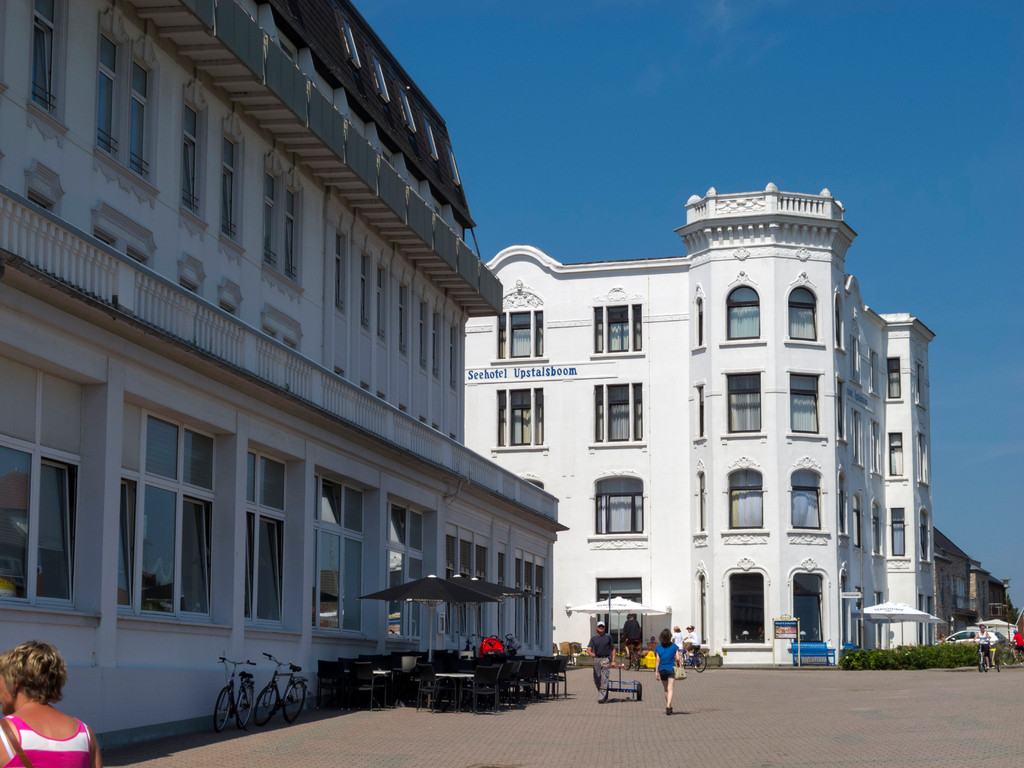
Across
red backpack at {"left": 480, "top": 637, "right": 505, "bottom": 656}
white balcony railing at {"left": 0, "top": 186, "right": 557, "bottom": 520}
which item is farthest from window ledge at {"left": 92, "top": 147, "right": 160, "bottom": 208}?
red backpack at {"left": 480, "top": 637, "right": 505, "bottom": 656}

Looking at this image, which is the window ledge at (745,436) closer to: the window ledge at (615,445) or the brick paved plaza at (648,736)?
the window ledge at (615,445)

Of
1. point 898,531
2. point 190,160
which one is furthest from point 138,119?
point 898,531

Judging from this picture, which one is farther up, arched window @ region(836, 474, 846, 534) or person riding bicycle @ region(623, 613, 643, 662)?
arched window @ region(836, 474, 846, 534)

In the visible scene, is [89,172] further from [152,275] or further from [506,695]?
[506,695]

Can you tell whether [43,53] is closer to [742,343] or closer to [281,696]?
[281,696]

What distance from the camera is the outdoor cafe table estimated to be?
24953 millimetres

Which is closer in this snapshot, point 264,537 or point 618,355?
point 264,537

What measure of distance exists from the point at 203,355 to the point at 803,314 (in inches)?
1606

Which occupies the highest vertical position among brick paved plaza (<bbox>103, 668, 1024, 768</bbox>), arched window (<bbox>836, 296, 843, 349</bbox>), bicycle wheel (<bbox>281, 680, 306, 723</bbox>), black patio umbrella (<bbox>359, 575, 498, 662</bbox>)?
arched window (<bbox>836, 296, 843, 349</bbox>)

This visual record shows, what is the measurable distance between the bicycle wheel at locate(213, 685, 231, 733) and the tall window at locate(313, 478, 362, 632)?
503 centimetres

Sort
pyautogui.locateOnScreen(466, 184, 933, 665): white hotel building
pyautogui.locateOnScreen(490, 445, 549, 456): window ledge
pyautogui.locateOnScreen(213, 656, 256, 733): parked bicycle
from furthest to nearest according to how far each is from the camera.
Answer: pyautogui.locateOnScreen(490, 445, 549, 456): window ledge, pyautogui.locateOnScreen(466, 184, 933, 665): white hotel building, pyautogui.locateOnScreen(213, 656, 256, 733): parked bicycle

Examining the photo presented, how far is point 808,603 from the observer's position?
182 ft

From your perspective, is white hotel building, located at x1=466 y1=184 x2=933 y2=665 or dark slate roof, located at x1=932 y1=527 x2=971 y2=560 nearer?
white hotel building, located at x1=466 y1=184 x2=933 y2=665

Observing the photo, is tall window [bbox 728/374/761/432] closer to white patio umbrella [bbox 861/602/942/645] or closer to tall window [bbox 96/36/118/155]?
white patio umbrella [bbox 861/602/942/645]
